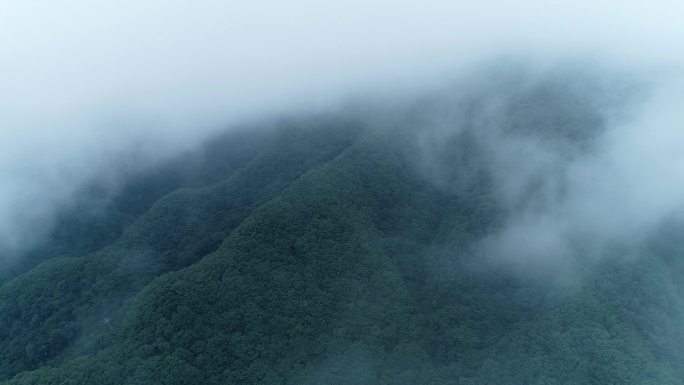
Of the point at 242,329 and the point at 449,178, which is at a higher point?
the point at 449,178

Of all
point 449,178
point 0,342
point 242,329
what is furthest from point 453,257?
point 0,342

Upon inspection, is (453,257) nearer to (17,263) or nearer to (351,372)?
(351,372)

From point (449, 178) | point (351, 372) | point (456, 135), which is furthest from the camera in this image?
point (456, 135)

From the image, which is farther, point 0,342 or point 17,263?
point 17,263

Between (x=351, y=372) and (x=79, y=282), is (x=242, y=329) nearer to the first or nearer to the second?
(x=351, y=372)

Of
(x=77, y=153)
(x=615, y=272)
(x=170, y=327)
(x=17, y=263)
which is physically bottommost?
(x=615, y=272)

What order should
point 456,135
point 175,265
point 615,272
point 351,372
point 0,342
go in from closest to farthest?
point 351,372 → point 615,272 → point 0,342 → point 175,265 → point 456,135
